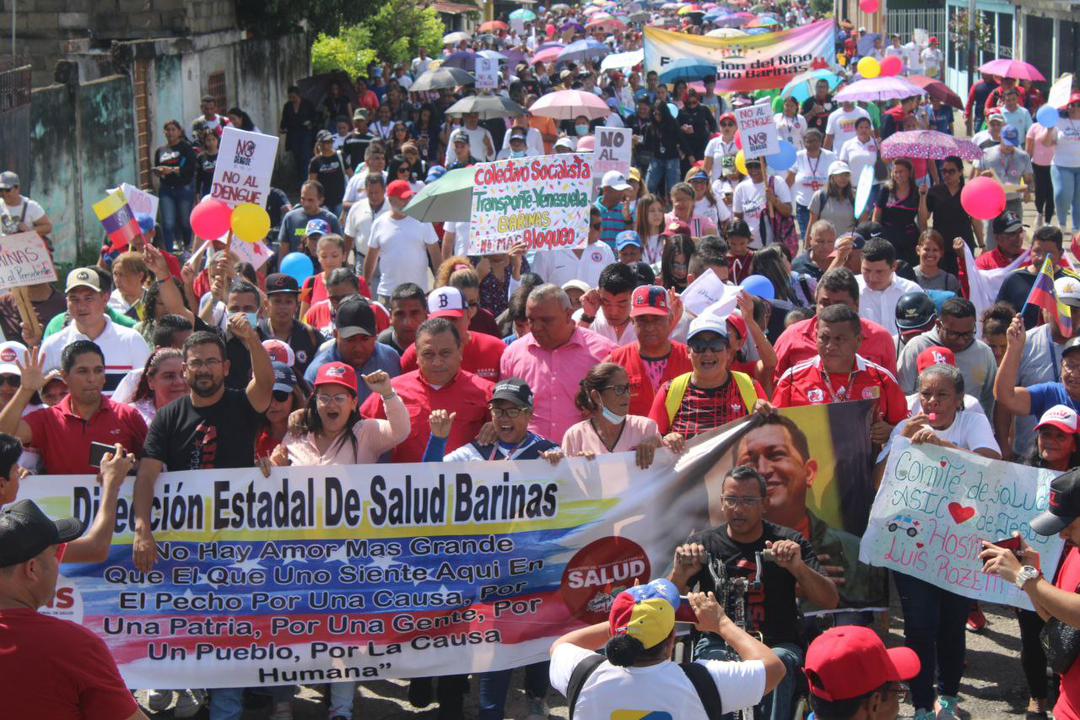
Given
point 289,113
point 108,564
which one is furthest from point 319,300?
point 289,113

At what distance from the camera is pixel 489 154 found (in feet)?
64.9

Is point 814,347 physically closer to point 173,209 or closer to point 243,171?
point 243,171

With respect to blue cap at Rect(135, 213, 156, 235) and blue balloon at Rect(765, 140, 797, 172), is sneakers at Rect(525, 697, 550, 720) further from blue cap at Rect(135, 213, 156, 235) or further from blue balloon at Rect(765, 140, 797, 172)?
blue balloon at Rect(765, 140, 797, 172)

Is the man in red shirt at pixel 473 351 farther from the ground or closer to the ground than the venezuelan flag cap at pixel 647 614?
closer to the ground

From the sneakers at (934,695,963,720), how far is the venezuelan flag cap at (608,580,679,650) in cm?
259

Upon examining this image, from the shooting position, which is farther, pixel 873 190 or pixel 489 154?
pixel 489 154

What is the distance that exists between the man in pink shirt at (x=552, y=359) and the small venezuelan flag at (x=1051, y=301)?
93.0 inches

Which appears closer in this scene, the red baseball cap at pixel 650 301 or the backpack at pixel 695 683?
the backpack at pixel 695 683

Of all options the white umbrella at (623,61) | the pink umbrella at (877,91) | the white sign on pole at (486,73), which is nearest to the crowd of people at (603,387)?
the pink umbrella at (877,91)

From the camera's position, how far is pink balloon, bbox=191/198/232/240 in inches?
450

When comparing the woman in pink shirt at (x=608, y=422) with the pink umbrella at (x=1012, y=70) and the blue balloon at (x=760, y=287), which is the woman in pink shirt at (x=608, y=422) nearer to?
the blue balloon at (x=760, y=287)

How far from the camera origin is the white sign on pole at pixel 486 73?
23.5m

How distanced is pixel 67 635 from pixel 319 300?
645 centimetres

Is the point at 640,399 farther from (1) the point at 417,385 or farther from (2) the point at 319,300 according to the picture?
(2) the point at 319,300
